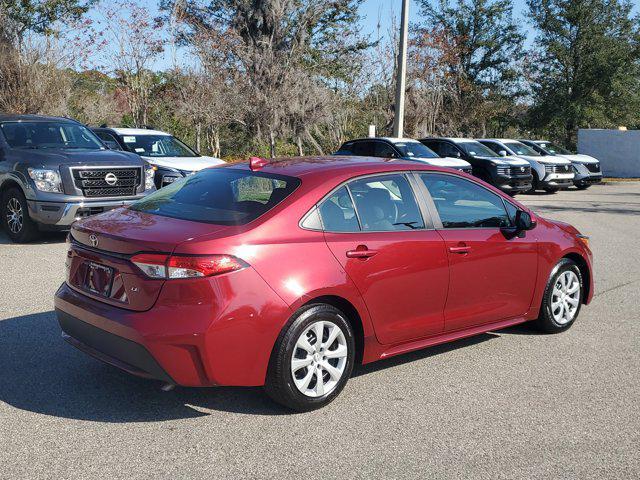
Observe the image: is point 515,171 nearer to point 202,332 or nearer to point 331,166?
point 331,166

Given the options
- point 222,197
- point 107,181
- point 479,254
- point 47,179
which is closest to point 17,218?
point 47,179

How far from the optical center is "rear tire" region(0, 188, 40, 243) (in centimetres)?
1012

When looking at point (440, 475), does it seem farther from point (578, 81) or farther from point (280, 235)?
point (578, 81)

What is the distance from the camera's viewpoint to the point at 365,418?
4320 millimetres

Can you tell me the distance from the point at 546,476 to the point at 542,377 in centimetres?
158

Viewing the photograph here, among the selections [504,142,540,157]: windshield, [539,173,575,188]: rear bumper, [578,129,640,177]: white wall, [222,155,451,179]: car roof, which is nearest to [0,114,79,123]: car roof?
[222,155,451,179]: car roof

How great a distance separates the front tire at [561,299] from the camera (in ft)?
19.8

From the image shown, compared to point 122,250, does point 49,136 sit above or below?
above

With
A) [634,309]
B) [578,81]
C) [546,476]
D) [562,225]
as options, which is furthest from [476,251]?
[578,81]

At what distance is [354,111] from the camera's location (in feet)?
93.2

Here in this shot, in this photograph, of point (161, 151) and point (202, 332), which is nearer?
point (202, 332)

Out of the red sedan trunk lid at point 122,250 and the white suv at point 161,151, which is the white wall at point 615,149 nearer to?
the white suv at point 161,151

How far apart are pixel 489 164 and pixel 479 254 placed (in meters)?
15.5

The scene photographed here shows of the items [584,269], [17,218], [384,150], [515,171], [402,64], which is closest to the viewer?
[584,269]
